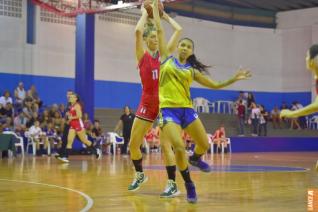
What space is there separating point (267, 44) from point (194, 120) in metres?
29.8

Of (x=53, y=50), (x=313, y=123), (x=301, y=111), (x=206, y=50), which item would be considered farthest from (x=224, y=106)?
(x=301, y=111)

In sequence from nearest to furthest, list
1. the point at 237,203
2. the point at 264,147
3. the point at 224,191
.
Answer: the point at 237,203 < the point at 224,191 < the point at 264,147

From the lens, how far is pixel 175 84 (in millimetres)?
7445

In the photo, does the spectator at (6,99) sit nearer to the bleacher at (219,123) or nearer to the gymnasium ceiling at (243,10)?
the bleacher at (219,123)

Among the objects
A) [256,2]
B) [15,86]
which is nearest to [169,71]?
[15,86]

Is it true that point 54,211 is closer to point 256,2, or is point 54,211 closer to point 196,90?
point 196,90

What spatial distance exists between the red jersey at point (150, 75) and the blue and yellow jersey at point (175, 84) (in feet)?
2.03

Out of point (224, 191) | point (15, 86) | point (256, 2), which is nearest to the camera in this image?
point (224, 191)

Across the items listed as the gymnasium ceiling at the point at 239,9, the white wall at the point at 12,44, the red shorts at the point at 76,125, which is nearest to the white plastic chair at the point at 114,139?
the white wall at the point at 12,44

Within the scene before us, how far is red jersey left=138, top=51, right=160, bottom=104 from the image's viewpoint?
814cm

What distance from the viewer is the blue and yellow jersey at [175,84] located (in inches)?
292

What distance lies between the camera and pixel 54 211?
6309mm

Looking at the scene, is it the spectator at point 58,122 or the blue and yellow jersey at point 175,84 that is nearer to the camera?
the blue and yellow jersey at point 175,84

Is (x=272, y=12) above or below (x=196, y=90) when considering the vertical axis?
above
